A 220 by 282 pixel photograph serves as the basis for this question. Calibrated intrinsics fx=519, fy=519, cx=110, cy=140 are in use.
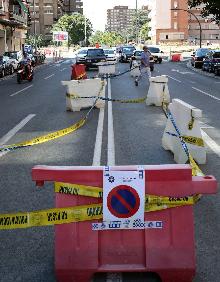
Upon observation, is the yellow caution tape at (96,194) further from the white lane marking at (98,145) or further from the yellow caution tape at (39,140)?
the yellow caution tape at (39,140)

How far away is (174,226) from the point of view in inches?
167

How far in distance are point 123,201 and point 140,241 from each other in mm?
366

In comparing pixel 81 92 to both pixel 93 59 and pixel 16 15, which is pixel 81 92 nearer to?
pixel 93 59

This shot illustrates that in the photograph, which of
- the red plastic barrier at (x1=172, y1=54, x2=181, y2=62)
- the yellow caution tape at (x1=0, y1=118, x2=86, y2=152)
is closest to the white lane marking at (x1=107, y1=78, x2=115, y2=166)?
the yellow caution tape at (x1=0, y1=118, x2=86, y2=152)

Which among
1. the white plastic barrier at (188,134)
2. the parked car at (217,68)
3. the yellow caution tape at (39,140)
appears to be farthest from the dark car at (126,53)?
the white plastic barrier at (188,134)

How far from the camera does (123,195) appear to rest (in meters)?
4.21

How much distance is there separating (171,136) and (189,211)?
5.13 meters

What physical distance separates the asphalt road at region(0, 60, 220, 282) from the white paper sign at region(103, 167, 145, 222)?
828 mm

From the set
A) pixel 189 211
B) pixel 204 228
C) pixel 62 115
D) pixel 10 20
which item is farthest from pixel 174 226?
pixel 10 20

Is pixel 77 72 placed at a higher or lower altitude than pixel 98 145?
higher

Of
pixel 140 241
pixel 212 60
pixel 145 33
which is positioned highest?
pixel 145 33

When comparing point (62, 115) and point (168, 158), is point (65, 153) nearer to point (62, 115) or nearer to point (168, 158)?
point (168, 158)

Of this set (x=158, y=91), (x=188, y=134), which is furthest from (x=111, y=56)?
(x=188, y=134)

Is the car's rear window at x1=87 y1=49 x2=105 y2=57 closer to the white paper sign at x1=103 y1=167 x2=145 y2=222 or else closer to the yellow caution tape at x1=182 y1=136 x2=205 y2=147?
the yellow caution tape at x1=182 y1=136 x2=205 y2=147
